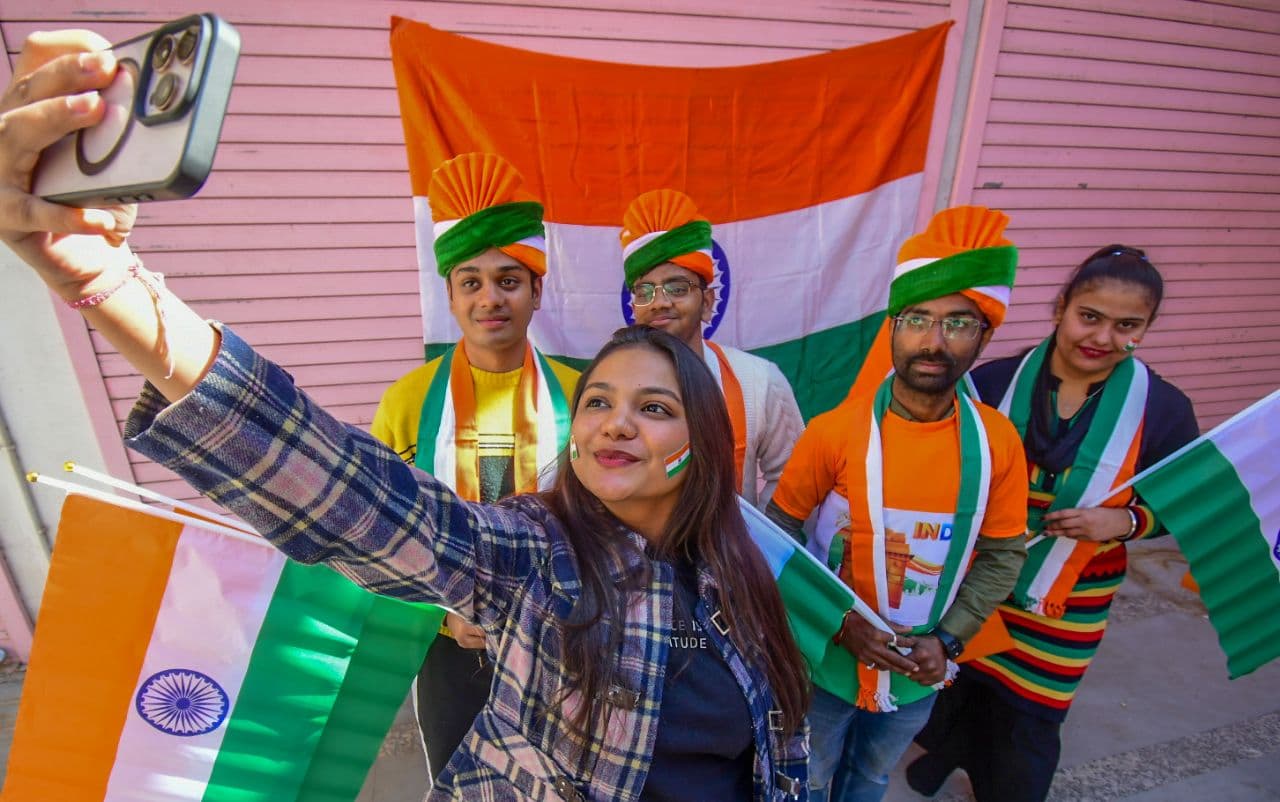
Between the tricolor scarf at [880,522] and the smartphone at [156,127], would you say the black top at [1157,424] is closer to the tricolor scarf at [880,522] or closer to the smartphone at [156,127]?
the tricolor scarf at [880,522]

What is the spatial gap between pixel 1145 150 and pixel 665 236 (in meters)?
3.59

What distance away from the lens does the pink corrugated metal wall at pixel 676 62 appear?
278 cm

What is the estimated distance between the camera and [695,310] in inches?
92.4

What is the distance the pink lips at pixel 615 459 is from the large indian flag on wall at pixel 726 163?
166 cm

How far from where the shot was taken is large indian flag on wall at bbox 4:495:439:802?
64.1 inches

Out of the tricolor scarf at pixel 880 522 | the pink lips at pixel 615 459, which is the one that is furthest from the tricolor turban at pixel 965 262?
the pink lips at pixel 615 459

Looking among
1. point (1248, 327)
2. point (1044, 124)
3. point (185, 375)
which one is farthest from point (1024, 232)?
point (185, 375)

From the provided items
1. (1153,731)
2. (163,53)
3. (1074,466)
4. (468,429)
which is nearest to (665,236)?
(468,429)

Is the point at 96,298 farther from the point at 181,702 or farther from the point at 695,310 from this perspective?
the point at 695,310

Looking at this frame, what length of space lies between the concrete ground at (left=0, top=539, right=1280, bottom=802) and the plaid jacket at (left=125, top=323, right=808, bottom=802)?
202cm

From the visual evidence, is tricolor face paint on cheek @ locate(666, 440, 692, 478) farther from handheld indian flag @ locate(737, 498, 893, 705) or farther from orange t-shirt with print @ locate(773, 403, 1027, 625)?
orange t-shirt with print @ locate(773, 403, 1027, 625)

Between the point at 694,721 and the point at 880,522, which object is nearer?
the point at 694,721

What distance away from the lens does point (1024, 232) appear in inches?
154

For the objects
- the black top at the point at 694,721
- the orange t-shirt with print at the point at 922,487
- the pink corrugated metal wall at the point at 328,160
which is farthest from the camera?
the pink corrugated metal wall at the point at 328,160
